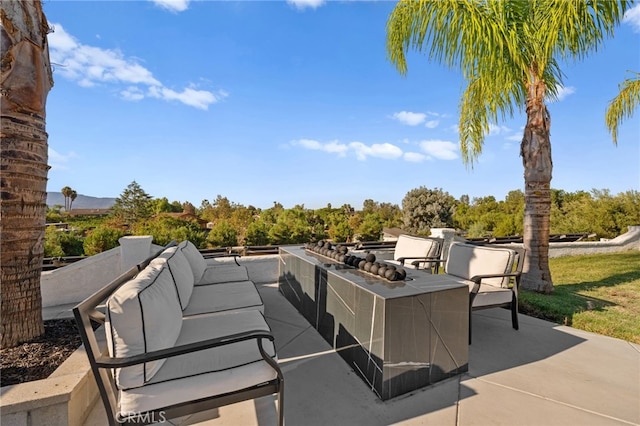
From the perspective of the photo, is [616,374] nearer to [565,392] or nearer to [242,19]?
[565,392]

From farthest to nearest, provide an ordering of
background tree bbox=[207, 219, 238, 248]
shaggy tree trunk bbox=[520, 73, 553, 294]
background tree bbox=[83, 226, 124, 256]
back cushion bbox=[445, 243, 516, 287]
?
background tree bbox=[207, 219, 238, 248] → background tree bbox=[83, 226, 124, 256] → shaggy tree trunk bbox=[520, 73, 553, 294] → back cushion bbox=[445, 243, 516, 287]

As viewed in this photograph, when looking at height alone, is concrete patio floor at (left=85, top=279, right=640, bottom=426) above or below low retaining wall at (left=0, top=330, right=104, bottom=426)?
below

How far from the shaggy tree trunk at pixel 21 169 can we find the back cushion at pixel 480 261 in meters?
4.69

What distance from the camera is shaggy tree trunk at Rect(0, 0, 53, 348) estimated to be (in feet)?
7.30

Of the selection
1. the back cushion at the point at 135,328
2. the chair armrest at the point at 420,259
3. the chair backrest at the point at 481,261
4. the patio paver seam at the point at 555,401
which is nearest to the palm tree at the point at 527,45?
the chair backrest at the point at 481,261

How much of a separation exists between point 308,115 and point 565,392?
9.67m

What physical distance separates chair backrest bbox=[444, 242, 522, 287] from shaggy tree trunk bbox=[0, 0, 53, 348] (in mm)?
4686

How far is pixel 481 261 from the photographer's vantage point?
147 inches

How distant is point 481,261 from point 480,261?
13 millimetres

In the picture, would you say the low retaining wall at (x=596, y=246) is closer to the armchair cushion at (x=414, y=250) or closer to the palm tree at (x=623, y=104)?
the palm tree at (x=623, y=104)

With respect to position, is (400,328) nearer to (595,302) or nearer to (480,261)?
(480,261)

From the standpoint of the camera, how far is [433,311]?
2.24m

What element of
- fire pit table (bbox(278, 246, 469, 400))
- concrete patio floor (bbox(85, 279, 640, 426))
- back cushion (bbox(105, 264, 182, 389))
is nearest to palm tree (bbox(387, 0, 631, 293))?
concrete patio floor (bbox(85, 279, 640, 426))

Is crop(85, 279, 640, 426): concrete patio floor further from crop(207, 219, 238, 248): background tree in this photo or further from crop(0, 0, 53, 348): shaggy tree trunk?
crop(207, 219, 238, 248): background tree
